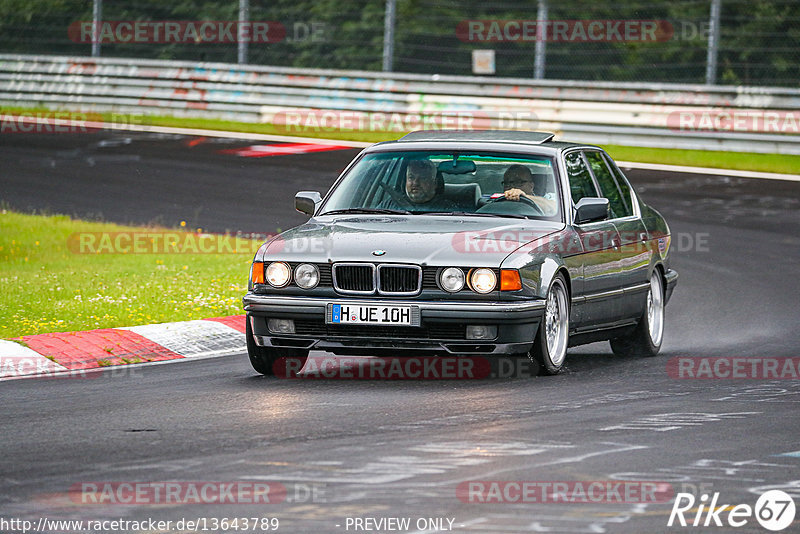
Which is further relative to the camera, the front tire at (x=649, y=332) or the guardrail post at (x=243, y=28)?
the guardrail post at (x=243, y=28)

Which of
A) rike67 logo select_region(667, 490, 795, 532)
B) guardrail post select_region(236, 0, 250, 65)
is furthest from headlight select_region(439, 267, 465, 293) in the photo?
guardrail post select_region(236, 0, 250, 65)

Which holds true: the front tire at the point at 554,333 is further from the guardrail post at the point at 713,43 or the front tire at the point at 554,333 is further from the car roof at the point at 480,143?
the guardrail post at the point at 713,43

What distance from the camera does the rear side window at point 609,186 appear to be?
11125mm

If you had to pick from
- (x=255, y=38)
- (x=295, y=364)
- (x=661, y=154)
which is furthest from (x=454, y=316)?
(x=255, y=38)

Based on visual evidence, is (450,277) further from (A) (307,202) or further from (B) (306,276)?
(A) (307,202)

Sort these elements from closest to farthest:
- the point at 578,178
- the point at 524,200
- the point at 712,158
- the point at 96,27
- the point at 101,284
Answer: the point at 524,200, the point at 578,178, the point at 101,284, the point at 712,158, the point at 96,27

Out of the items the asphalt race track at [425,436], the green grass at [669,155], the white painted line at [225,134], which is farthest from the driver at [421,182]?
the white painted line at [225,134]

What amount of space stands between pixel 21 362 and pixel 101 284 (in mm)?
3456

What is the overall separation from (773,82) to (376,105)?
6.43 meters

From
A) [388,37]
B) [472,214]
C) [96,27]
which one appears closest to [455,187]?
[472,214]

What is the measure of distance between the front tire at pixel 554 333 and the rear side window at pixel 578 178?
0.95m

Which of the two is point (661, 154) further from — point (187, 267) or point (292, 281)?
point (292, 281)

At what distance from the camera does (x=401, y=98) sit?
84.5 feet

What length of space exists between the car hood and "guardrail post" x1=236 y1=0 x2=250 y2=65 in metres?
17.4
